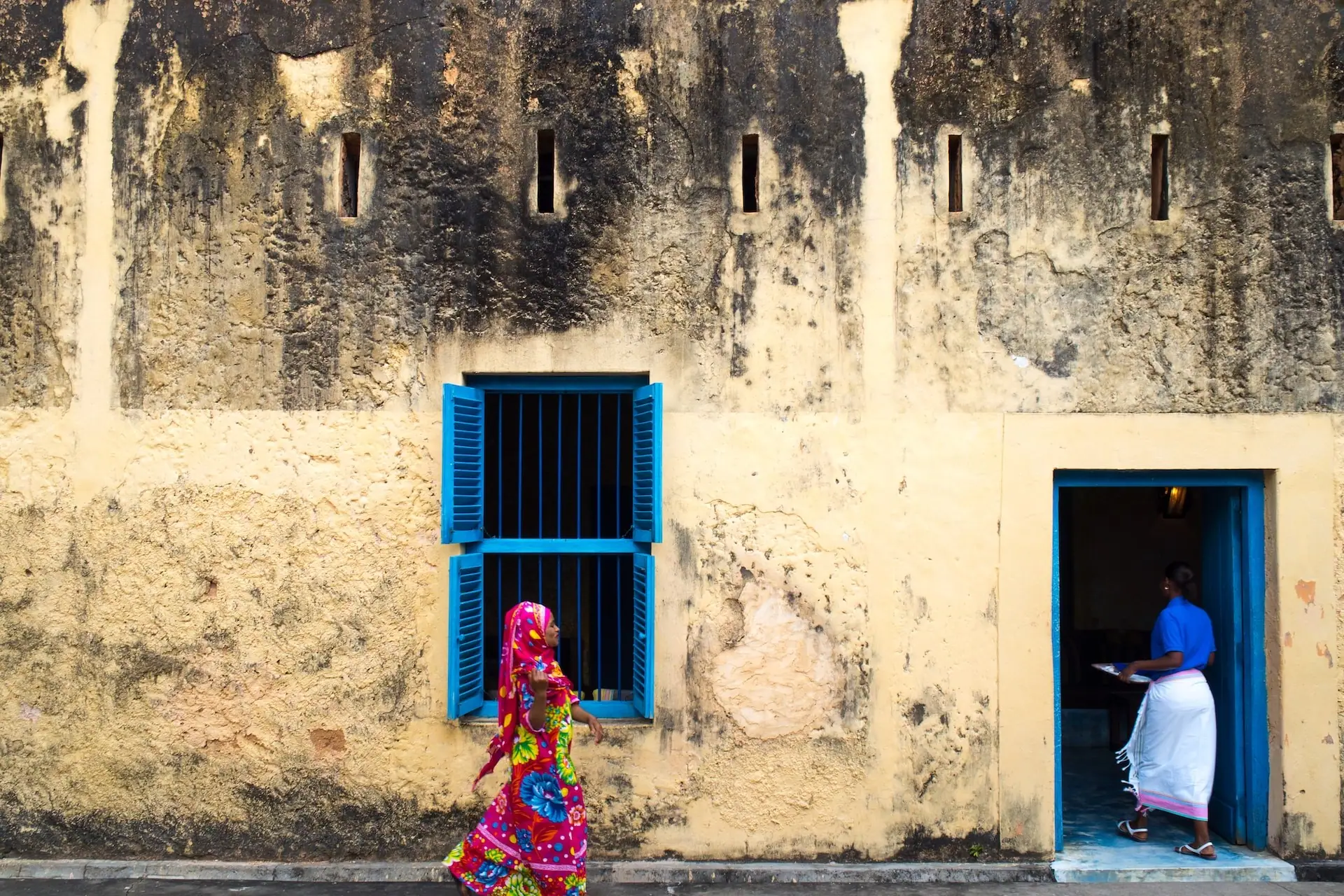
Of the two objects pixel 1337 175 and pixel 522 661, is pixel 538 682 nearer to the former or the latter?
pixel 522 661

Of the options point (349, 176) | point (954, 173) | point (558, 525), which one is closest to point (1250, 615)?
point (954, 173)

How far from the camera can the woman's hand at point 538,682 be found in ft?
13.2

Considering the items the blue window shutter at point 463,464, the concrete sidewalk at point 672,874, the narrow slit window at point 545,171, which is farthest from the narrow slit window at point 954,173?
the concrete sidewalk at point 672,874

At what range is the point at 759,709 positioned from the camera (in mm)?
4855

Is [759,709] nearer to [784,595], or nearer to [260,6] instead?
[784,595]

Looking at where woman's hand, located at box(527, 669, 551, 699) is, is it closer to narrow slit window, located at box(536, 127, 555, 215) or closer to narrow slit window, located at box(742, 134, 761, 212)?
narrow slit window, located at box(536, 127, 555, 215)

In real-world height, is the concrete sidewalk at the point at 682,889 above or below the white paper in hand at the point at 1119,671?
below

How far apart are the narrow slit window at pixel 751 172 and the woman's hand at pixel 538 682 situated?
2.40 metres

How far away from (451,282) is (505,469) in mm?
2291

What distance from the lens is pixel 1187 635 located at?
198 inches

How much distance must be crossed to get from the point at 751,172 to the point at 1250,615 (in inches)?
129

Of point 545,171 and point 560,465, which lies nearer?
→ point 560,465

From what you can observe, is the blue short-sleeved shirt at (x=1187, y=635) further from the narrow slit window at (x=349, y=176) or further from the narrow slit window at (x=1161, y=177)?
the narrow slit window at (x=349, y=176)

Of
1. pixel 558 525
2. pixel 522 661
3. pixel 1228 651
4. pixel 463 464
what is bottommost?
pixel 1228 651
